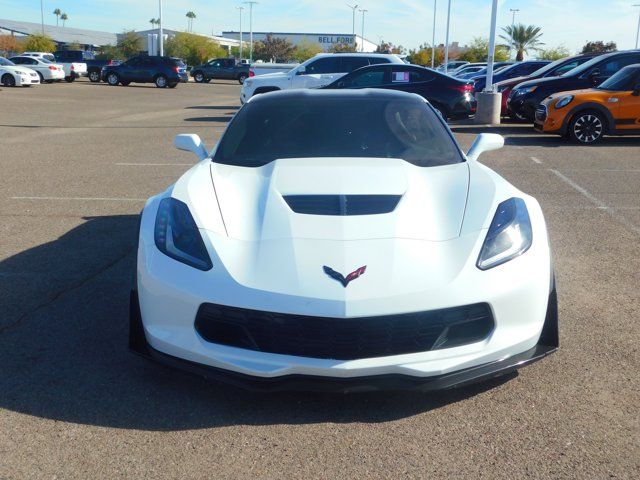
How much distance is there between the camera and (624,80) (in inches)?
541

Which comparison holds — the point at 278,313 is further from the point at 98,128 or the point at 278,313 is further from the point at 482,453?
the point at 98,128

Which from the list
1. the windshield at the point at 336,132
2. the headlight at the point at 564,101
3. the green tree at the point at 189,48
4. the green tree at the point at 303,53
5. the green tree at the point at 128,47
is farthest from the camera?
the green tree at the point at 303,53

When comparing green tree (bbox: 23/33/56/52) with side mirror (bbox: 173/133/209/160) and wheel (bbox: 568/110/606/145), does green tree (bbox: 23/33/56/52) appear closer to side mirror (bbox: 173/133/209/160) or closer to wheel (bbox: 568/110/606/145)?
wheel (bbox: 568/110/606/145)

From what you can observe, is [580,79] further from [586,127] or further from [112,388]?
[112,388]

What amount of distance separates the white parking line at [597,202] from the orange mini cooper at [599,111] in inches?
128

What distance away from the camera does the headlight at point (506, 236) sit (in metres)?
3.42

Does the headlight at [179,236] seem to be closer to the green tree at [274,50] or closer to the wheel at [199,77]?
the wheel at [199,77]

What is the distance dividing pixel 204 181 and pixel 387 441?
71.6 inches

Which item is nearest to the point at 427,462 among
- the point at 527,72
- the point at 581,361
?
the point at 581,361

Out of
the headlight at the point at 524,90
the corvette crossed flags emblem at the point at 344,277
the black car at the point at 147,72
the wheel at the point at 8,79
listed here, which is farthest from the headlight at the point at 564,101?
the black car at the point at 147,72

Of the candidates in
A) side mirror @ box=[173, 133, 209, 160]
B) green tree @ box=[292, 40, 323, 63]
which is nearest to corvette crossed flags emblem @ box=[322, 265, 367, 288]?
side mirror @ box=[173, 133, 209, 160]

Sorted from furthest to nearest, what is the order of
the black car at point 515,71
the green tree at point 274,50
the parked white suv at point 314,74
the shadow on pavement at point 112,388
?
1. the green tree at point 274,50
2. the black car at point 515,71
3. the parked white suv at point 314,74
4. the shadow on pavement at point 112,388

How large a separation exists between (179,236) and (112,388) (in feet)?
2.67

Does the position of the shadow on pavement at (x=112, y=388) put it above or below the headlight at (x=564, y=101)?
below
